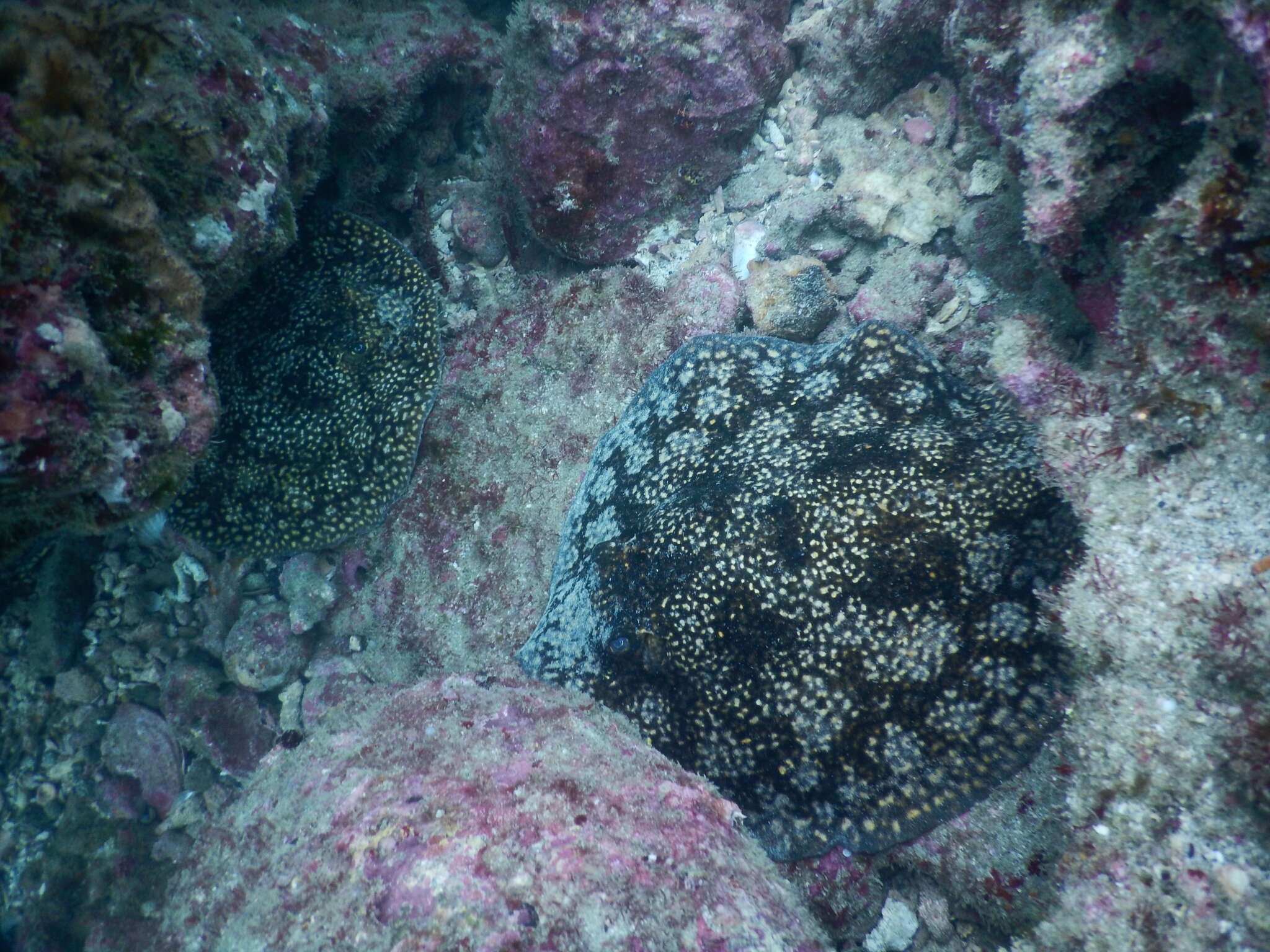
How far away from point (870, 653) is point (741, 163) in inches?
213

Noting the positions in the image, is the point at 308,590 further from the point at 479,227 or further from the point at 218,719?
the point at 479,227

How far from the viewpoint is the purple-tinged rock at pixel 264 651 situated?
659 centimetres

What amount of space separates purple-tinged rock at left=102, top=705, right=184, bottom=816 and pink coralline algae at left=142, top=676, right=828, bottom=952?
164 inches

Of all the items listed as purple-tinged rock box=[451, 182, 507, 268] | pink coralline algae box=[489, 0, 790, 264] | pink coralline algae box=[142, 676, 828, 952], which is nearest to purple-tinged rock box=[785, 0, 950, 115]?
pink coralline algae box=[489, 0, 790, 264]

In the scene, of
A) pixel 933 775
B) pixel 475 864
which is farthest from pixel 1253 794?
pixel 475 864

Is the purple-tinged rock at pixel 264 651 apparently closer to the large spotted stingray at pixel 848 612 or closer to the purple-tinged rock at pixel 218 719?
the purple-tinged rock at pixel 218 719

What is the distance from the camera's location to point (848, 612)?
12.6 feet

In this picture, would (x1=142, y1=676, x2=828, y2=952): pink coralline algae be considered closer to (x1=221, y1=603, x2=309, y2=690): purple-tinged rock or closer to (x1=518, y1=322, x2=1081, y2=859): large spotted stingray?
(x1=518, y1=322, x2=1081, y2=859): large spotted stingray

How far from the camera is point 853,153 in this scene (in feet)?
19.7

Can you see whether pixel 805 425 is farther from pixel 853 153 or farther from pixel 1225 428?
pixel 853 153

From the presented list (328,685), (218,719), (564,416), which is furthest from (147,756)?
(564,416)

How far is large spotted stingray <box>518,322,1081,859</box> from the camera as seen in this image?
3.60 meters

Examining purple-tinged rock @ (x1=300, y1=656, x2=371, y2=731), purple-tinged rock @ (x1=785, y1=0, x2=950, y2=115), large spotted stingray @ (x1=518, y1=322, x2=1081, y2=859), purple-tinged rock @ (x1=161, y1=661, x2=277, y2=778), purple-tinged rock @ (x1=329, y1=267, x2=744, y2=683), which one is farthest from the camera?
purple-tinged rock @ (x1=161, y1=661, x2=277, y2=778)

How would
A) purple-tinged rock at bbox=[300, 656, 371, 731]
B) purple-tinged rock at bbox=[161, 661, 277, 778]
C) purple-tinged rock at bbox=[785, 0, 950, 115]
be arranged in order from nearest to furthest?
purple-tinged rock at bbox=[785, 0, 950, 115], purple-tinged rock at bbox=[300, 656, 371, 731], purple-tinged rock at bbox=[161, 661, 277, 778]
